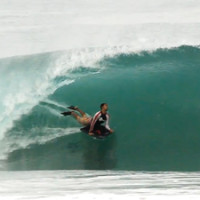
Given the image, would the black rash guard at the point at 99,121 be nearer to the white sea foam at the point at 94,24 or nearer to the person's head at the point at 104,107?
the person's head at the point at 104,107

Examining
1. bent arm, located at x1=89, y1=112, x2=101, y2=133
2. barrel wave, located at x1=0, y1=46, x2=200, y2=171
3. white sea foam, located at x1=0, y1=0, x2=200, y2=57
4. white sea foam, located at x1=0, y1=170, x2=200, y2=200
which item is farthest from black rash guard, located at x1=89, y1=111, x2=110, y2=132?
white sea foam, located at x1=0, y1=0, x2=200, y2=57

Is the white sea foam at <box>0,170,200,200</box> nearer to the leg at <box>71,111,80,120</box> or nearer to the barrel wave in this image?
the barrel wave

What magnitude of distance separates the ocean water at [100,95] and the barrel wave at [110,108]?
0.05ft

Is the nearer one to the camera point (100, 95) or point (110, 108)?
point (110, 108)

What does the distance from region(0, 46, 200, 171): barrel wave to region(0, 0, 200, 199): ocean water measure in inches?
0.6

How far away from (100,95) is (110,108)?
1.16 feet

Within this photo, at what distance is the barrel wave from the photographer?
798 cm

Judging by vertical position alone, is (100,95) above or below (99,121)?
above

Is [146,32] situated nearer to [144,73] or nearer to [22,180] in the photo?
[144,73]

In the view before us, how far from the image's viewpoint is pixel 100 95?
9.01 m

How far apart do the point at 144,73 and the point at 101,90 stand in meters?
0.86

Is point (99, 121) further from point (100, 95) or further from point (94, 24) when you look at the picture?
point (94, 24)

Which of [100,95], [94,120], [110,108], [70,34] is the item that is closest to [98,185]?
[94,120]

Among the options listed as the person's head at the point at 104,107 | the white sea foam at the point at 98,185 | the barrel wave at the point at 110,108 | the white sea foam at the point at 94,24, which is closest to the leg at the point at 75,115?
the barrel wave at the point at 110,108
